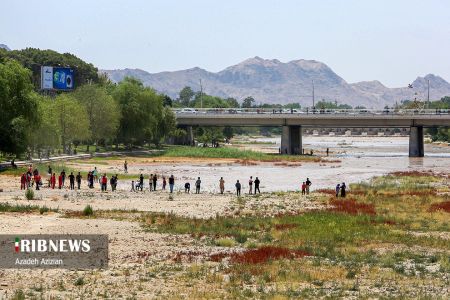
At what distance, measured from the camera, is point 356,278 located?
94.5ft

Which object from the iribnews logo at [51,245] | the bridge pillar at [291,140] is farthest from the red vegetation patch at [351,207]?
the bridge pillar at [291,140]

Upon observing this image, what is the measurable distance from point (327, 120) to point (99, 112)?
150 feet

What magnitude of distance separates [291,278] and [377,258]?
6.27 meters

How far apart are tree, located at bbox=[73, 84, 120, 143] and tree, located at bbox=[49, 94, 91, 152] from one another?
27.4ft

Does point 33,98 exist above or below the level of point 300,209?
above

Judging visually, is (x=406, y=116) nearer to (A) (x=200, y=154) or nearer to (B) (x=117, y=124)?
(A) (x=200, y=154)

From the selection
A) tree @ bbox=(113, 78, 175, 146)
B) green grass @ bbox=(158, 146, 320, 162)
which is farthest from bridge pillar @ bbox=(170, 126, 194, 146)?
green grass @ bbox=(158, 146, 320, 162)

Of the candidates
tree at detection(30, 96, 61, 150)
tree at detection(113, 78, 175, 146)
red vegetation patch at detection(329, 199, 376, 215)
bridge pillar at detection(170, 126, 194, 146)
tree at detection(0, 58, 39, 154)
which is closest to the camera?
red vegetation patch at detection(329, 199, 376, 215)

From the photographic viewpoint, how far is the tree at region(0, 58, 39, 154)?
75.9m

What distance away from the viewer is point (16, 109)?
78.1 metres

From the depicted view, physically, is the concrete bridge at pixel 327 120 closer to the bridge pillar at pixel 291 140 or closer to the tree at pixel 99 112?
the bridge pillar at pixel 291 140

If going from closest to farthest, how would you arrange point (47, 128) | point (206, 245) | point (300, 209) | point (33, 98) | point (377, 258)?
1. point (377, 258)
2. point (206, 245)
3. point (300, 209)
4. point (33, 98)
5. point (47, 128)

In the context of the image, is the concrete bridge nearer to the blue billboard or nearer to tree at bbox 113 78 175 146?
tree at bbox 113 78 175 146

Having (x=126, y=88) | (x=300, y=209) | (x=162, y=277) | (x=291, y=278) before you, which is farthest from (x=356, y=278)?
(x=126, y=88)
